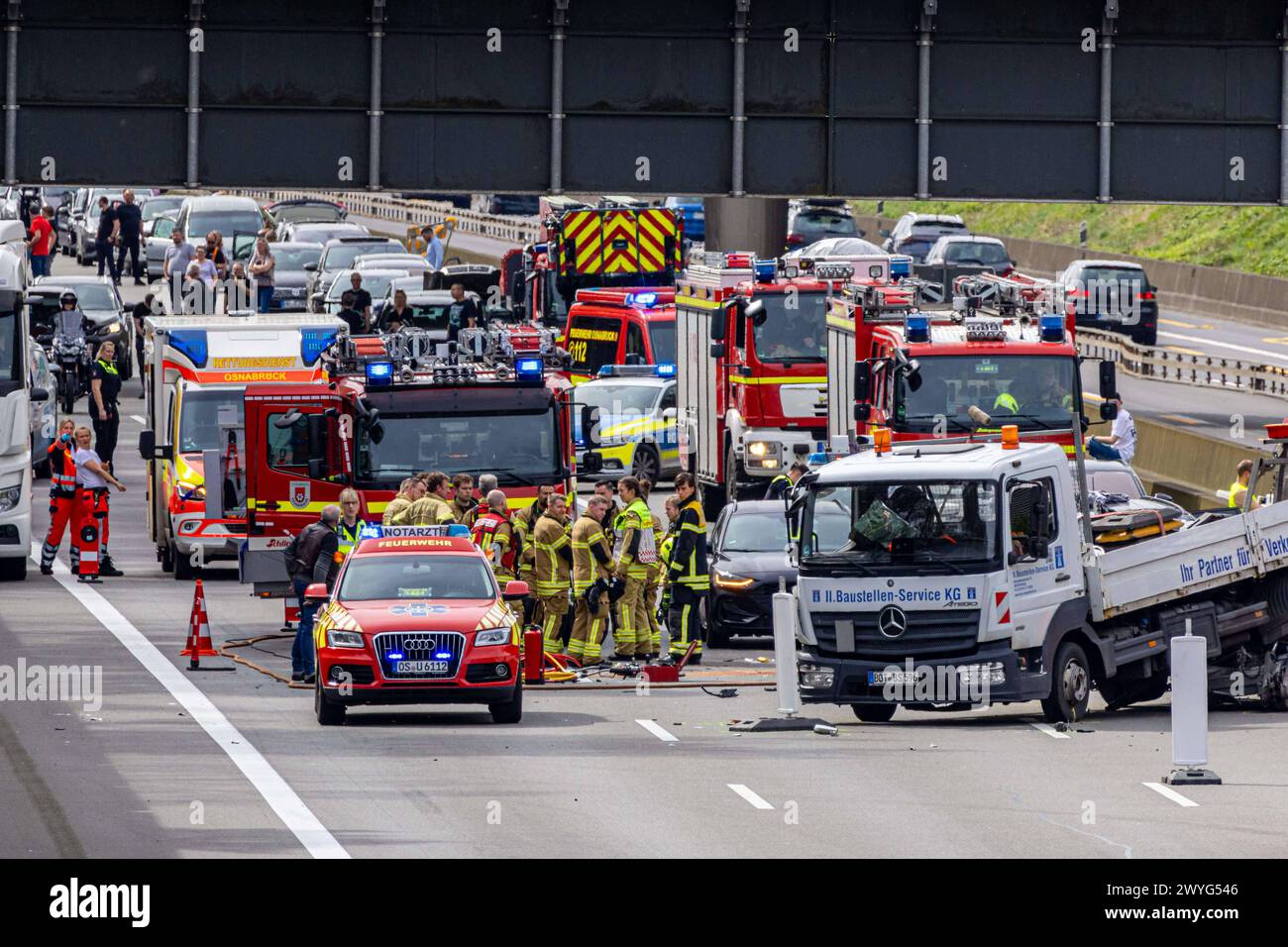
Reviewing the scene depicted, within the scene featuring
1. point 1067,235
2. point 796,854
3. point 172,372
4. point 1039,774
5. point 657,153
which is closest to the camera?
point 796,854

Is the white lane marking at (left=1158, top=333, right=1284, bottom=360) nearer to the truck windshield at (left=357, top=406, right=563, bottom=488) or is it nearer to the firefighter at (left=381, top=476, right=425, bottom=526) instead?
the truck windshield at (left=357, top=406, right=563, bottom=488)

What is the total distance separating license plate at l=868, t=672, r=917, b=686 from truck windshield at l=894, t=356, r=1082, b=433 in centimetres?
744

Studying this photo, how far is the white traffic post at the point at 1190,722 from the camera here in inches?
681

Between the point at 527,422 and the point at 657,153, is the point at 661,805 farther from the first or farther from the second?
the point at 657,153

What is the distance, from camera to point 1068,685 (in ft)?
68.1

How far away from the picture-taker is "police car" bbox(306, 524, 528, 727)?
20.2 meters

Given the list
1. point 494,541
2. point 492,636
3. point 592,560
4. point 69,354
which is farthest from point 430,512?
point 69,354

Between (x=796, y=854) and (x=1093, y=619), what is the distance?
726 centimetres

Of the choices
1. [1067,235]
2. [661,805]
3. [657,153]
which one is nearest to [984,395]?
[657,153]

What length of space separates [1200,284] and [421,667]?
47203mm

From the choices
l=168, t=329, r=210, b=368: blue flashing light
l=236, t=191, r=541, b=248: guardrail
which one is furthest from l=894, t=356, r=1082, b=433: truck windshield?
l=236, t=191, r=541, b=248: guardrail

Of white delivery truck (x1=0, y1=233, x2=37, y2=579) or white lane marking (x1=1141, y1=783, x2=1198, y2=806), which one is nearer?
white lane marking (x1=1141, y1=783, x2=1198, y2=806)

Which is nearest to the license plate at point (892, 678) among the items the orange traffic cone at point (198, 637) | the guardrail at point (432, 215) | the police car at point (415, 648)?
the police car at point (415, 648)

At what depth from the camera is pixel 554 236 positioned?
46.8 m
